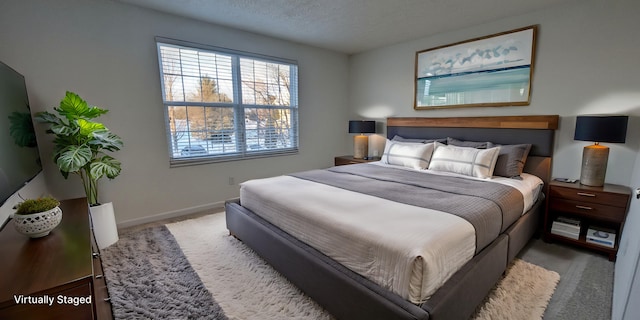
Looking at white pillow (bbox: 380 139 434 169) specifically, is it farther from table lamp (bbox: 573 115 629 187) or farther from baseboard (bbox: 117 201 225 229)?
baseboard (bbox: 117 201 225 229)

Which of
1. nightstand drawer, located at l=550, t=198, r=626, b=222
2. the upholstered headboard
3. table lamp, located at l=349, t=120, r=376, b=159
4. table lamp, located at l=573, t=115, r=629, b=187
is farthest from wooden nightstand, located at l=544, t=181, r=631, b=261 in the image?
table lamp, located at l=349, t=120, r=376, b=159

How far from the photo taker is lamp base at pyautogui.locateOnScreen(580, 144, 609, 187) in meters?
2.44

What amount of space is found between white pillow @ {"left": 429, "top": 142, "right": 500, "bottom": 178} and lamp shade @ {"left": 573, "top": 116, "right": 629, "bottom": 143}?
2.26 ft

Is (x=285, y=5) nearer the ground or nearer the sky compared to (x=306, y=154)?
nearer the sky

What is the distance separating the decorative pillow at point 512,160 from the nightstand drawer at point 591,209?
411mm

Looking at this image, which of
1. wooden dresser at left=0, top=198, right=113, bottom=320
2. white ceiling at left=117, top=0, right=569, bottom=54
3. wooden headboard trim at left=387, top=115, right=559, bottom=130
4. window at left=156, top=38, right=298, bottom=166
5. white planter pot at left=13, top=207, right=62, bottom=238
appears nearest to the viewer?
wooden dresser at left=0, top=198, right=113, bottom=320

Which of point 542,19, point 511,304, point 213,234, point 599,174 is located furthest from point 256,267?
point 542,19

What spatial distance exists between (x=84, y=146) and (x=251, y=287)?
1.97 metres

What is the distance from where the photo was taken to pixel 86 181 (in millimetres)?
2754

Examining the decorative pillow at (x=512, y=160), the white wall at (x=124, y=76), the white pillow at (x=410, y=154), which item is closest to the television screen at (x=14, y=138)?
the white wall at (x=124, y=76)

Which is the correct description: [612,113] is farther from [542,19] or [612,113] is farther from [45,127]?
[45,127]

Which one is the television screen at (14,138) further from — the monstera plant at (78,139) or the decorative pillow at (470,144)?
the decorative pillow at (470,144)

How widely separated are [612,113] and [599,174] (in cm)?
62

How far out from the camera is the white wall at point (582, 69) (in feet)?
8.03
